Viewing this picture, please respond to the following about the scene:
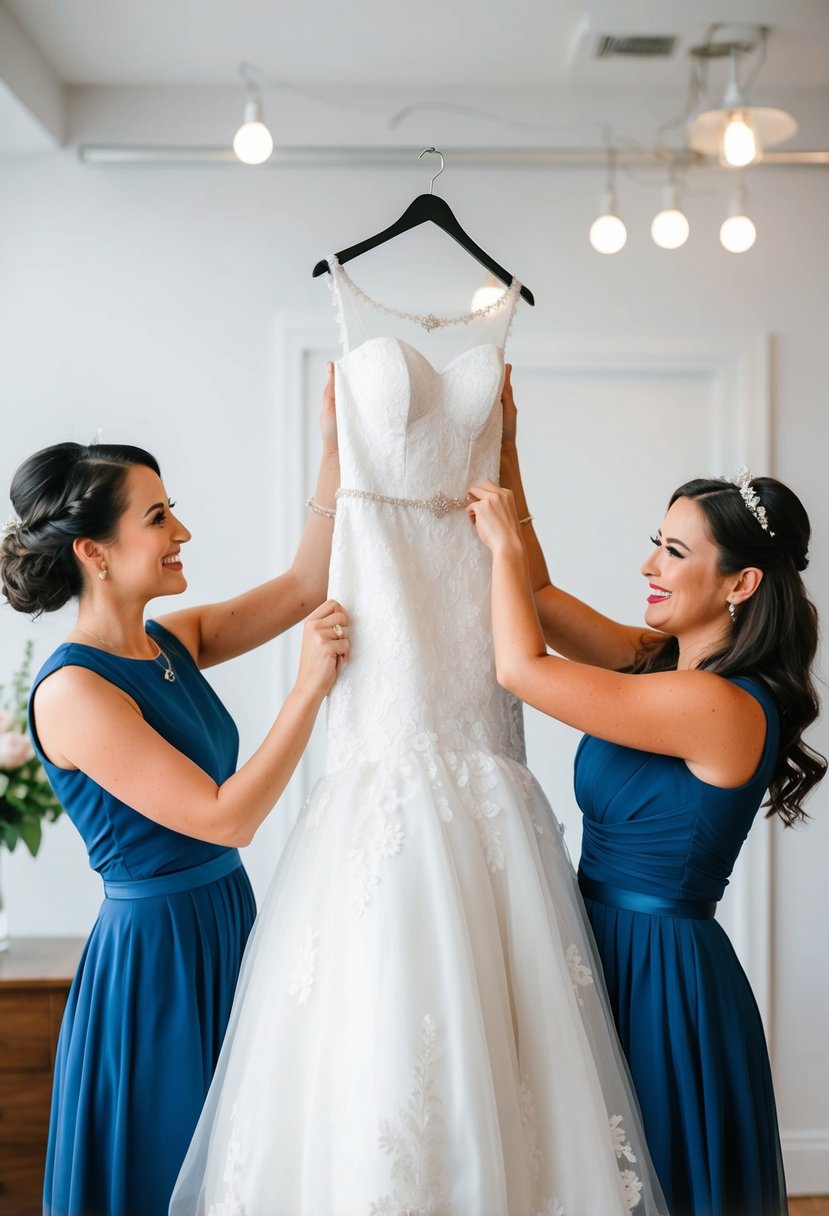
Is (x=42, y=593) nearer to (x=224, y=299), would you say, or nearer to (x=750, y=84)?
→ (x=224, y=299)

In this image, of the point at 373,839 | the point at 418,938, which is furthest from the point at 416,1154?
the point at 373,839

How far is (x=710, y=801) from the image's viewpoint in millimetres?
1679

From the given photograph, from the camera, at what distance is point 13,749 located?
2.61m

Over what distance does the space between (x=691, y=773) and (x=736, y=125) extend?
1621mm

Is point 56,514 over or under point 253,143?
under

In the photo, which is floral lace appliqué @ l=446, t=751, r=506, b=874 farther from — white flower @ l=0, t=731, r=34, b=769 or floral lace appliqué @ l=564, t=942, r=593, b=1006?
white flower @ l=0, t=731, r=34, b=769

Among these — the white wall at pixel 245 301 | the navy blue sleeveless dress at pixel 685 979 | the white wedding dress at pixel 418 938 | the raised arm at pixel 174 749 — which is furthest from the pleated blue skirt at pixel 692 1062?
the white wall at pixel 245 301

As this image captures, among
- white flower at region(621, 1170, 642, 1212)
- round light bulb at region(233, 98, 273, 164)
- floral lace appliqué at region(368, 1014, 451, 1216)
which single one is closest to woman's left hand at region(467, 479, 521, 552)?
floral lace appliqué at region(368, 1014, 451, 1216)

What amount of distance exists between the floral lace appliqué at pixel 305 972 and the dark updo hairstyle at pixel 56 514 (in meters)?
0.79

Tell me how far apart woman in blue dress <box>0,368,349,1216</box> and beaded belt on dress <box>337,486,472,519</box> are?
0.20 metres

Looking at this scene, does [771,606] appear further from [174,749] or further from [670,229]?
[670,229]

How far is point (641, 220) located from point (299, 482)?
135 centimetres

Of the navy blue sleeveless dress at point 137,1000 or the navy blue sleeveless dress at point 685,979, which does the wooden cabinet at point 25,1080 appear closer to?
the navy blue sleeveless dress at point 137,1000

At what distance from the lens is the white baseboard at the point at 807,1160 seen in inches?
128
